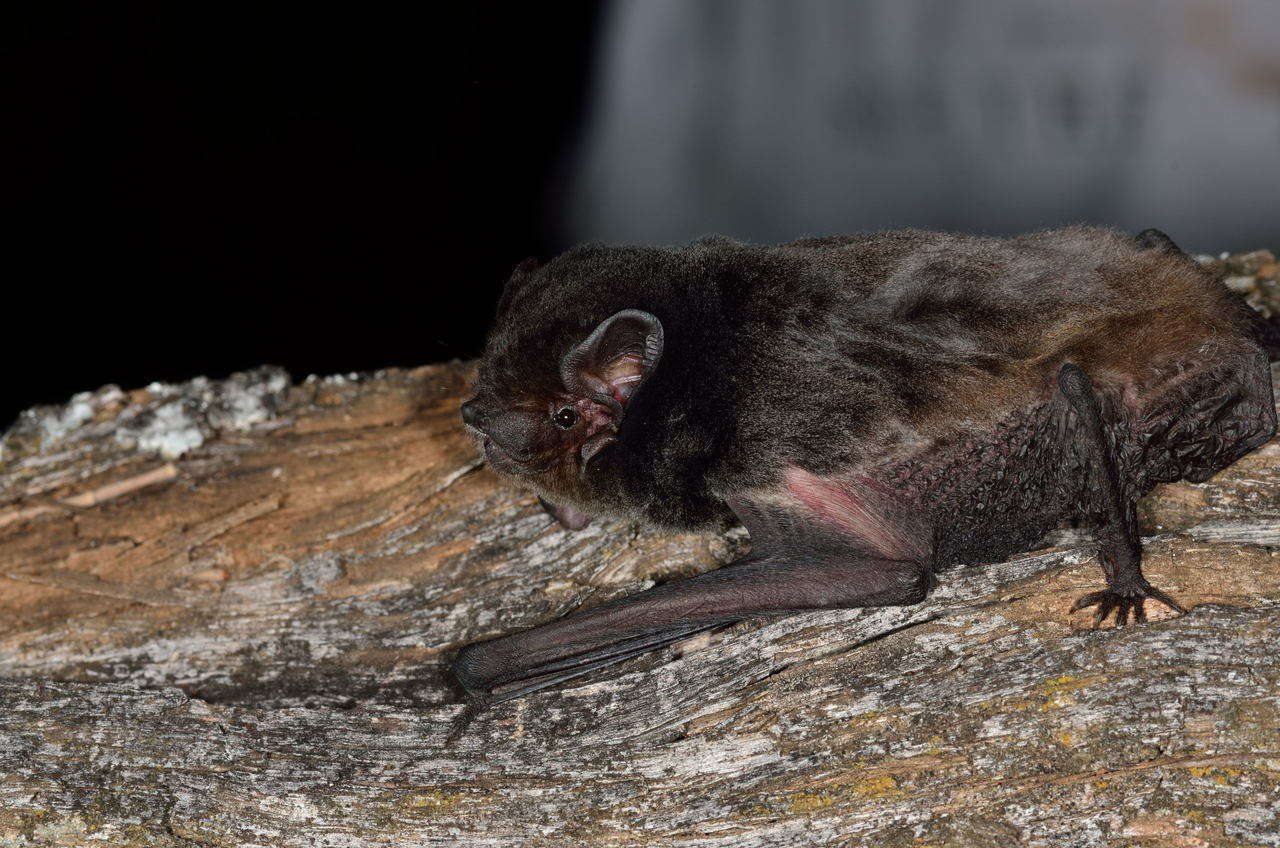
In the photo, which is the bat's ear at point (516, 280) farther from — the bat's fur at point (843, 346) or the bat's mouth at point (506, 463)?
the bat's mouth at point (506, 463)

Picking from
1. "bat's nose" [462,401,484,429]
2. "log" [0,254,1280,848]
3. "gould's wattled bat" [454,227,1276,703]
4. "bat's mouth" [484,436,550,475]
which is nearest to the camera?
"log" [0,254,1280,848]

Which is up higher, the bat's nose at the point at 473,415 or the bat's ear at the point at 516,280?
the bat's ear at the point at 516,280

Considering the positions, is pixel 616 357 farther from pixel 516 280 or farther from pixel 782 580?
pixel 782 580

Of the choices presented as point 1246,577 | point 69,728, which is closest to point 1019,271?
point 1246,577

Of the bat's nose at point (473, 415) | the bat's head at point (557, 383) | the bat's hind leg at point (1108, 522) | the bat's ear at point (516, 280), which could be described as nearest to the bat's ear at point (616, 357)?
the bat's head at point (557, 383)

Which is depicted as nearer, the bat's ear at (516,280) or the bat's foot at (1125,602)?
the bat's foot at (1125,602)

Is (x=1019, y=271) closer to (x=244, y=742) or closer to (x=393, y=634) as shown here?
(x=393, y=634)

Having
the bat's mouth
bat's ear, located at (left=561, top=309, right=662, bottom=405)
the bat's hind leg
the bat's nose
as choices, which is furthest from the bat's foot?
the bat's nose

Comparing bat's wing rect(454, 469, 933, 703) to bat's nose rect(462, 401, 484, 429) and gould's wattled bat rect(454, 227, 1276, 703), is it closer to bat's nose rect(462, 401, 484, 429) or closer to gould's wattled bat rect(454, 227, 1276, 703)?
gould's wattled bat rect(454, 227, 1276, 703)
